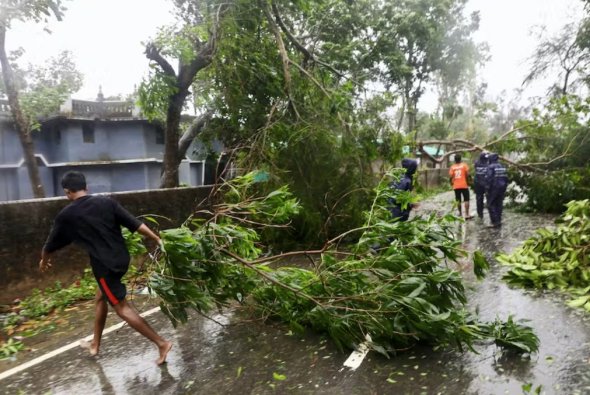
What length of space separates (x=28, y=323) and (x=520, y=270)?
20.5 feet

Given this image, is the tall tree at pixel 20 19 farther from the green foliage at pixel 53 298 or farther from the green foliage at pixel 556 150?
the green foliage at pixel 556 150

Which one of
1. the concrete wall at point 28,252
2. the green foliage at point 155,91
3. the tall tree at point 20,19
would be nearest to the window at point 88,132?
the tall tree at point 20,19

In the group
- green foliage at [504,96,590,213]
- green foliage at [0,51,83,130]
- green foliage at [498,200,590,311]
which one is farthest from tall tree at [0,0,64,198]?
green foliage at [504,96,590,213]

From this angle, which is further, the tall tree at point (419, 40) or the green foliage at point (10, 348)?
the tall tree at point (419, 40)

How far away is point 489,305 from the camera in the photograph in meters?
5.05

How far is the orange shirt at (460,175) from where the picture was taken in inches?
446

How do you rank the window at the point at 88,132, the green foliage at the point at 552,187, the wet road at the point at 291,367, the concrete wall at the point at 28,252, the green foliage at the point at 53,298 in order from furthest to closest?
the window at the point at 88,132, the green foliage at the point at 552,187, the concrete wall at the point at 28,252, the green foliage at the point at 53,298, the wet road at the point at 291,367

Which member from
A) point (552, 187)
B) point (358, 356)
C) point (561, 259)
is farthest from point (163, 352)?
point (552, 187)

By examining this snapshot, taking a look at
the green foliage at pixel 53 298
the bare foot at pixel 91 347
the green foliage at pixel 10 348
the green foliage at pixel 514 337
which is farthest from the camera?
the green foliage at pixel 53 298

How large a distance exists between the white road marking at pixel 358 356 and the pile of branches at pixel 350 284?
75 mm

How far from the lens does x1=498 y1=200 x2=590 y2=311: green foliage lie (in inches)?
214

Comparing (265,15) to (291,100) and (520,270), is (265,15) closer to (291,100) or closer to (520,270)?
(291,100)

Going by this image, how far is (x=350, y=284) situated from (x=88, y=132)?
2254cm

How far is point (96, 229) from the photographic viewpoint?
147 inches
